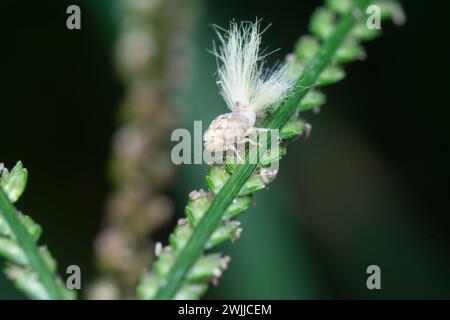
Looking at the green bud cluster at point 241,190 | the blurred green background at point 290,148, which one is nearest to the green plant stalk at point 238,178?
the green bud cluster at point 241,190

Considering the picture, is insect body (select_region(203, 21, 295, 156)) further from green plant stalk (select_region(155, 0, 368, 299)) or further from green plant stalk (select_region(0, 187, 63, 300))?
green plant stalk (select_region(0, 187, 63, 300))

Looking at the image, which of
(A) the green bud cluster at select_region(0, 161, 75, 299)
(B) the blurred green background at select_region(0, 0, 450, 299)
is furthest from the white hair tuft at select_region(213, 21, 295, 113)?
(B) the blurred green background at select_region(0, 0, 450, 299)

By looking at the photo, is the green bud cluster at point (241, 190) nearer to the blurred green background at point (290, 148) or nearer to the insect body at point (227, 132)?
the insect body at point (227, 132)

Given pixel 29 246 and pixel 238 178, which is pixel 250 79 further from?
pixel 29 246

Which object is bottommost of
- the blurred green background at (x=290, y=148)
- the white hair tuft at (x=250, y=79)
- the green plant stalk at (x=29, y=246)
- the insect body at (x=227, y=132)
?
the green plant stalk at (x=29, y=246)

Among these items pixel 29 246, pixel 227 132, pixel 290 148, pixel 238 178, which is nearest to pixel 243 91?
pixel 227 132

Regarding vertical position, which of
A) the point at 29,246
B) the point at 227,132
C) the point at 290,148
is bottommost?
the point at 29,246

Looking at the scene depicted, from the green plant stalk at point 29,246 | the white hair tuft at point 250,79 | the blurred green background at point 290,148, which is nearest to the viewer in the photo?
the green plant stalk at point 29,246
